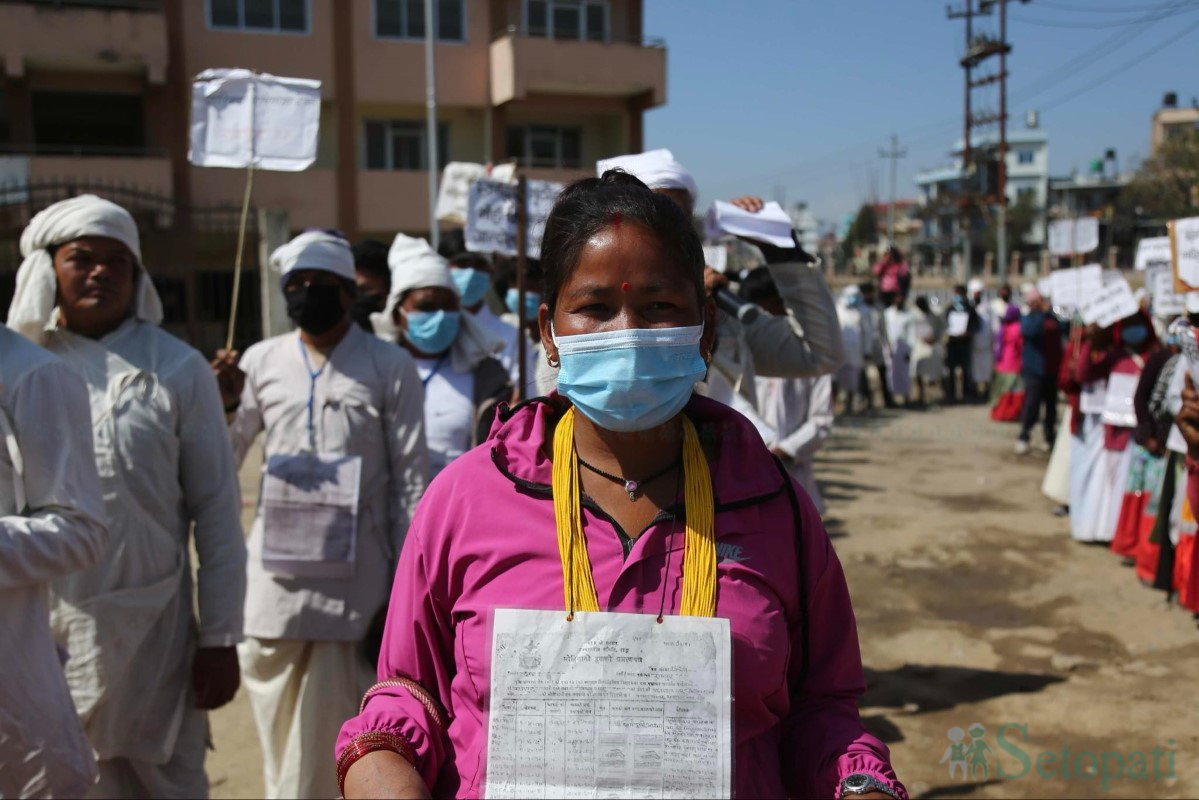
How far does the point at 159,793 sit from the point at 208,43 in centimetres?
2251

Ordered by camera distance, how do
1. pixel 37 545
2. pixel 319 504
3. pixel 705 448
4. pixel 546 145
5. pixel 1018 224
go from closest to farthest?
pixel 705 448 → pixel 37 545 → pixel 319 504 → pixel 546 145 → pixel 1018 224

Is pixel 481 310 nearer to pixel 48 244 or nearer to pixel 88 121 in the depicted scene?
pixel 48 244

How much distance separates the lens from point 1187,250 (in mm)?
5148

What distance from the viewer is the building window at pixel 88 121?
22.5 m

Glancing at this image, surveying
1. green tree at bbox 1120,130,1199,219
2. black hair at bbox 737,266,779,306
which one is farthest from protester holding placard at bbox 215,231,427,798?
green tree at bbox 1120,130,1199,219

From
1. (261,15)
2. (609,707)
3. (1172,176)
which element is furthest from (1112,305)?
(261,15)

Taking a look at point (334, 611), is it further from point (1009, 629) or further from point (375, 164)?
point (375, 164)

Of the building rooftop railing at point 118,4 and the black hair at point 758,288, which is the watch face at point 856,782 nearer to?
the black hair at point 758,288

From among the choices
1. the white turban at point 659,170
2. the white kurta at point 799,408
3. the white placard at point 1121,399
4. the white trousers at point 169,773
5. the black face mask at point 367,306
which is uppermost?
the white turban at point 659,170

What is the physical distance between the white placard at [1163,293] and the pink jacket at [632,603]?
5.99 m

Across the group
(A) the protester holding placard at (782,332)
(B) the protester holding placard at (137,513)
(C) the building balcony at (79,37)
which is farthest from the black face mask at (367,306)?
(C) the building balcony at (79,37)

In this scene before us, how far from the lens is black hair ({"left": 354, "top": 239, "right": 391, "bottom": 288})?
571cm

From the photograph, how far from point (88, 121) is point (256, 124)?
21620 mm

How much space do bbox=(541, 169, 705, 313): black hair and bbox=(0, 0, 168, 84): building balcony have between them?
22.4m
